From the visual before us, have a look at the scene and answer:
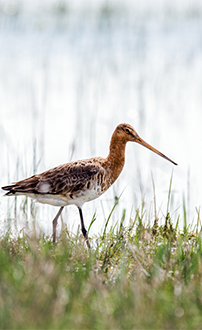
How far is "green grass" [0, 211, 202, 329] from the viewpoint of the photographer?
133 inches

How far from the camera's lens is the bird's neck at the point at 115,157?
6.04 meters

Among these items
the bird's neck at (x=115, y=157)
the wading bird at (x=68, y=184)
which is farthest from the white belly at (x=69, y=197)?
the bird's neck at (x=115, y=157)

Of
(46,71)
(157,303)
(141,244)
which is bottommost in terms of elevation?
(157,303)

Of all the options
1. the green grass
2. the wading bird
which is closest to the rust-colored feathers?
the wading bird

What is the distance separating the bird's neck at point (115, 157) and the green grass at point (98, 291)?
1.47 meters

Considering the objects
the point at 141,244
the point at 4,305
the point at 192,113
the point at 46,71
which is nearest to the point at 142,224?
the point at 141,244

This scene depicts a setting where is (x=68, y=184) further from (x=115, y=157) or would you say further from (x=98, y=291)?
(x=98, y=291)

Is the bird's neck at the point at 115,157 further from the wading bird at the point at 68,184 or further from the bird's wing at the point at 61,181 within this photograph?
the bird's wing at the point at 61,181

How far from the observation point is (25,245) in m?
4.89

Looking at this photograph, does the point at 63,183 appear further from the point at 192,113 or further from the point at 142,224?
the point at 192,113

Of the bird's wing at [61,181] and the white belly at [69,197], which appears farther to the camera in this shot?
the white belly at [69,197]

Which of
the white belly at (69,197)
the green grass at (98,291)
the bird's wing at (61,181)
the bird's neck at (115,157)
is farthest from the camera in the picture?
the bird's neck at (115,157)

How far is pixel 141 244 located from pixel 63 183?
1122 mm

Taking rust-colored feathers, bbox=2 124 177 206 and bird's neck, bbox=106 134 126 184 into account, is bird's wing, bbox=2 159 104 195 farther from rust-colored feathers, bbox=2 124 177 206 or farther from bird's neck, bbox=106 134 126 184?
bird's neck, bbox=106 134 126 184
